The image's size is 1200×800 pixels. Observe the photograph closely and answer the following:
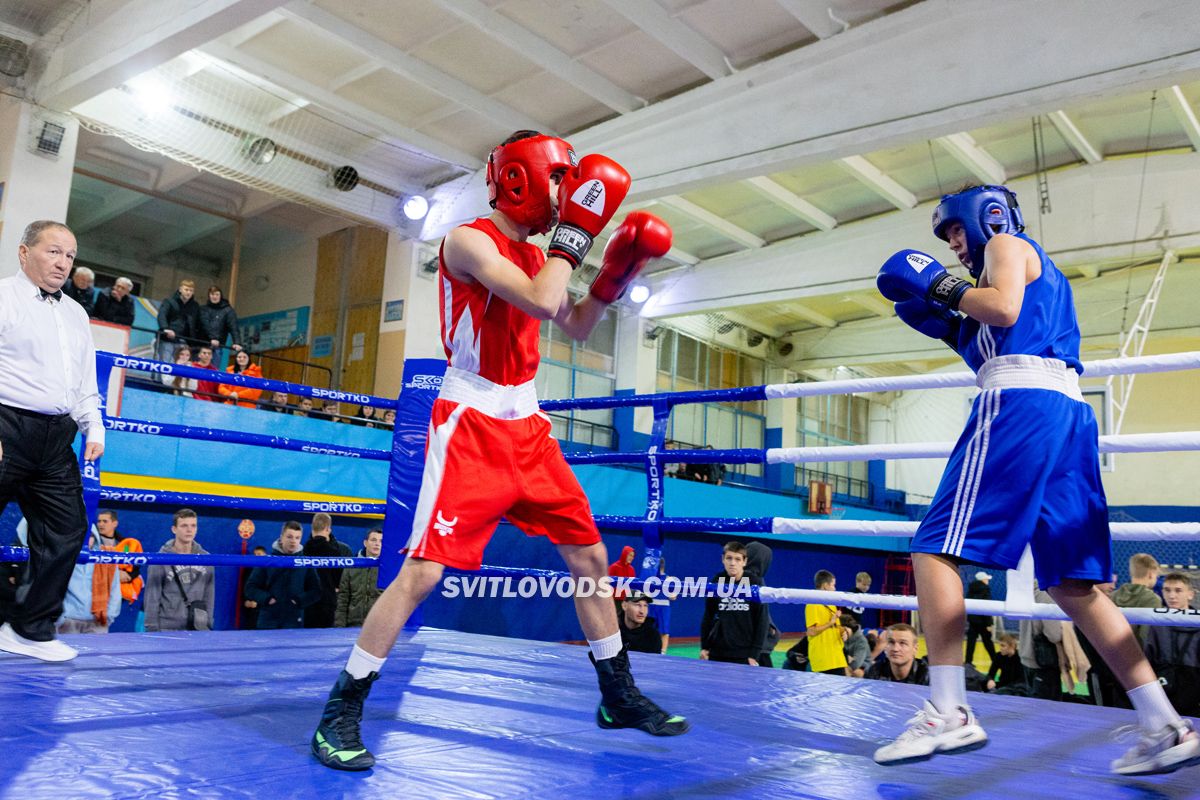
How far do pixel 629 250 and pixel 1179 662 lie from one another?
3.15 metres

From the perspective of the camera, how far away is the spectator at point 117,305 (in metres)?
8.36

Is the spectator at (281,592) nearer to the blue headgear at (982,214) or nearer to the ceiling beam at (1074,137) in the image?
the blue headgear at (982,214)

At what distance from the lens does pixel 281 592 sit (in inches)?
270

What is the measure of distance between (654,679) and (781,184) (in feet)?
30.2

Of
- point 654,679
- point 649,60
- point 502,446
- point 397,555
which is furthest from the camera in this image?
point 649,60

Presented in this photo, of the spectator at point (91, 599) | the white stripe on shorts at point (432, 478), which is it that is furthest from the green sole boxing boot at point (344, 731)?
the spectator at point (91, 599)

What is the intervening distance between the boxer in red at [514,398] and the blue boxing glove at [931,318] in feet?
1.92

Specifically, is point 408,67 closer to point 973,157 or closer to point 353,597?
point 353,597

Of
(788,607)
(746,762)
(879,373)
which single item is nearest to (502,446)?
(746,762)

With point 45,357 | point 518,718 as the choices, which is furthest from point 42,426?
point 518,718

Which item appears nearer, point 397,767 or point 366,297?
point 397,767

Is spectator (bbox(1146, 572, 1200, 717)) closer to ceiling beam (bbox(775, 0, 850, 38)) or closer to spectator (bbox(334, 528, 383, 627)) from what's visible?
spectator (bbox(334, 528, 383, 627))

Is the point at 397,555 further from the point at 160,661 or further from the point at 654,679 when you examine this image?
the point at 654,679

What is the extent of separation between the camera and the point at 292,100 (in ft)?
30.1
